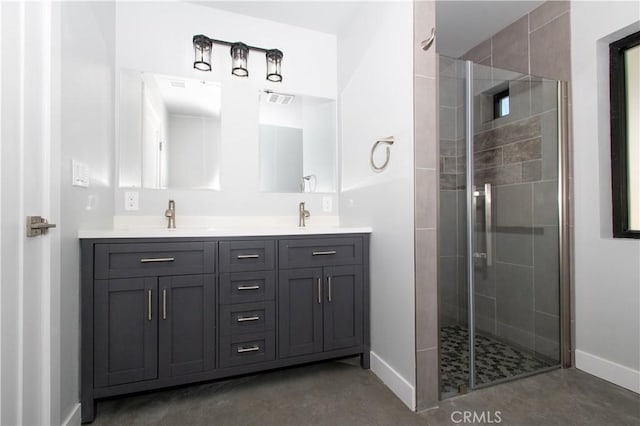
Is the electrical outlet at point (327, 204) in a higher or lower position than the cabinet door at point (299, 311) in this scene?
higher

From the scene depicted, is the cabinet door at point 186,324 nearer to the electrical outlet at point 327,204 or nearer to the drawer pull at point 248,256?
the drawer pull at point 248,256

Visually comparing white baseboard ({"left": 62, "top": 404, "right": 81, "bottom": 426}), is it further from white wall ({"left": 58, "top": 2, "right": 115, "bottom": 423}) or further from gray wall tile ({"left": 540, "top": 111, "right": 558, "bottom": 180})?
gray wall tile ({"left": 540, "top": 111, "right": 558, "bottom": 180})

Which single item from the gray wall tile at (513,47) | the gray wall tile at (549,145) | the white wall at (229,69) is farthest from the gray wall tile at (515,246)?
the gray wall tile at (513,47)

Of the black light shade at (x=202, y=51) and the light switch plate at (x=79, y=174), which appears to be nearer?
the light switch plate at (x=79, y=174)

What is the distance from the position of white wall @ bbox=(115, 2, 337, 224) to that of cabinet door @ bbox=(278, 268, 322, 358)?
682 mm

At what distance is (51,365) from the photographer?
Result: 1205 mm

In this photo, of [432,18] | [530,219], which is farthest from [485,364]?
[432,18]

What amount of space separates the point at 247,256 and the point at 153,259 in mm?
466

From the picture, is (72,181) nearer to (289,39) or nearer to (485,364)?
(289,39)

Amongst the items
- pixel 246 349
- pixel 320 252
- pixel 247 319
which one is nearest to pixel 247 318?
pixel 247 319

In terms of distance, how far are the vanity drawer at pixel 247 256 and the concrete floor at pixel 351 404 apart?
0.69 meters

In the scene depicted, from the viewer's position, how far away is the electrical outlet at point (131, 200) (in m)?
2.01
